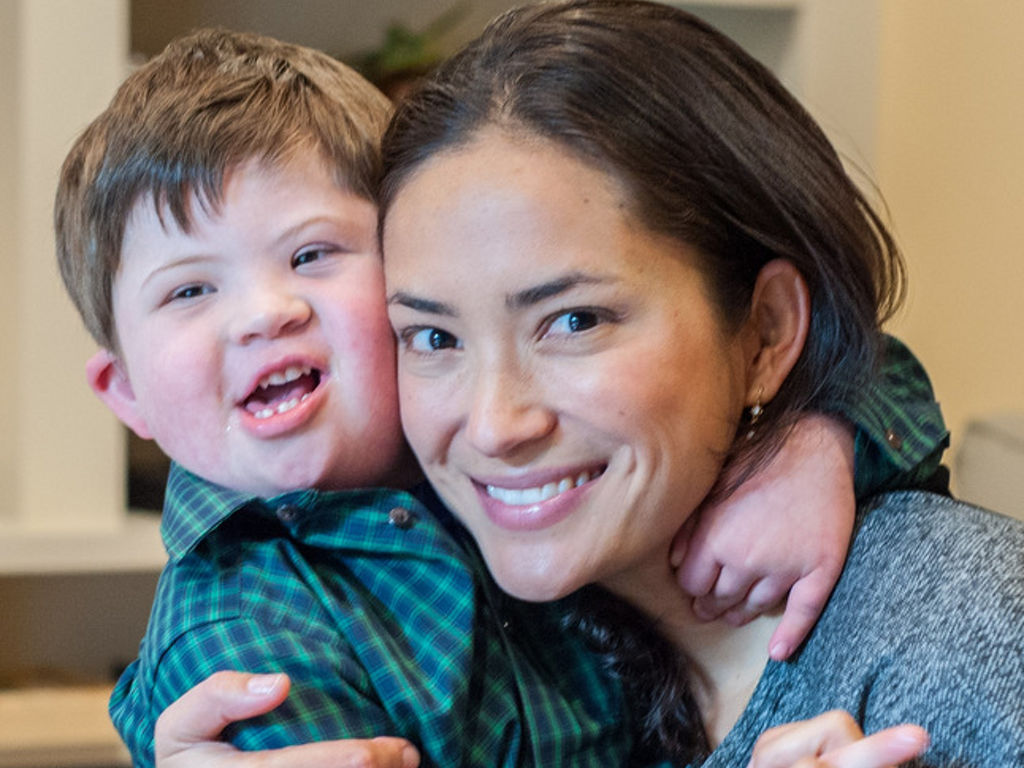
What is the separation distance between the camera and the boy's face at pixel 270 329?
1104 mm

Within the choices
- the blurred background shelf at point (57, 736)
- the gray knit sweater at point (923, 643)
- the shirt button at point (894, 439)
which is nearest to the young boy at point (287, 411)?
the gray knit sweater at point (923, 643)

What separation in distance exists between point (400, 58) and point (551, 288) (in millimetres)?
1574

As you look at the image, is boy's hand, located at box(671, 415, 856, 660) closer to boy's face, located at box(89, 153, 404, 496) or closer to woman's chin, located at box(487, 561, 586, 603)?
woman's chin, located at box(487, 561, 586, 603)

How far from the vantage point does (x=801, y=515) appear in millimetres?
1068

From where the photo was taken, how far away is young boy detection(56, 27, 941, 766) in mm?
1075

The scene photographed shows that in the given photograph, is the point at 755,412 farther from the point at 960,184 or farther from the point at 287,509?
the point at 960,184

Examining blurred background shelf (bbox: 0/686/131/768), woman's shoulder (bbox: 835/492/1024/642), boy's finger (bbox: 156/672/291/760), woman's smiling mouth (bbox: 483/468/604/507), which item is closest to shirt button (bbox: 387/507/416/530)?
woman's smiling mouth (bbox: 483/468/604/507)

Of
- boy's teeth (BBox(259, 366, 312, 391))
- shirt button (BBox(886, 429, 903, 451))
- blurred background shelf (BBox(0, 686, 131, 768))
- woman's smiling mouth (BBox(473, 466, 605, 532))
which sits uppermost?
shirt button (BBox(886, 429, 903, 451))

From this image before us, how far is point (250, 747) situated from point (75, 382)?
4.84ft

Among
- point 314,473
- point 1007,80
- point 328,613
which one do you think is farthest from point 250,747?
point 1007,80

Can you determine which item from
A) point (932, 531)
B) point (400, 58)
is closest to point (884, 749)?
point (932, 531)

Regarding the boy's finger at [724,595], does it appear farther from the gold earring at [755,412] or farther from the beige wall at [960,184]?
the beige wall at [960,184]

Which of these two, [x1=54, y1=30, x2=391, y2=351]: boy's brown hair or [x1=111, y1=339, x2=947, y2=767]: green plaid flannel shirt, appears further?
[x1=54, y1=30, x2=391, y2=351]: boy's brown hair

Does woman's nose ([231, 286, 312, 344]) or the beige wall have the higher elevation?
woman's nose ([231, 286, 312, 344])
